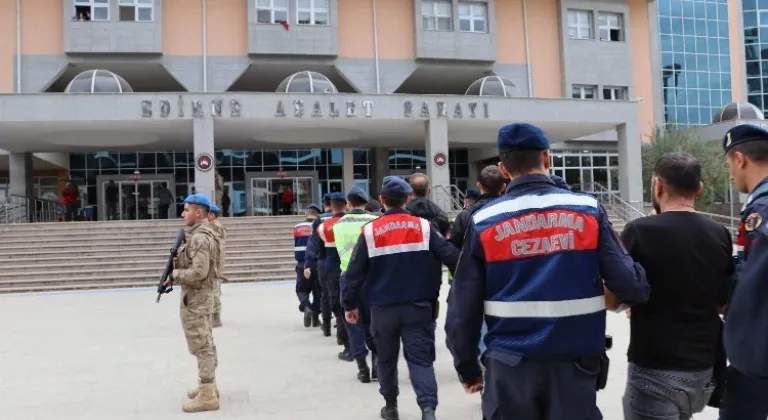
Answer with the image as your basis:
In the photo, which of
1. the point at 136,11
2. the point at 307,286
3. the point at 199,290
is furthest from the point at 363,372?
the point at 136,11

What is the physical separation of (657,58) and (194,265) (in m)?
34.3

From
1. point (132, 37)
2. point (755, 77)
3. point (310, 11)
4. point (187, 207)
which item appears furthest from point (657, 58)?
point (187, 207)

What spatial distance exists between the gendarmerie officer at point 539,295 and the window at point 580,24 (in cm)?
3175

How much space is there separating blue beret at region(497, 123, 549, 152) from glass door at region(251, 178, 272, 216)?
29.7 m

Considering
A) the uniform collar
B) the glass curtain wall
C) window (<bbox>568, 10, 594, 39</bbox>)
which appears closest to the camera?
the uniform collar

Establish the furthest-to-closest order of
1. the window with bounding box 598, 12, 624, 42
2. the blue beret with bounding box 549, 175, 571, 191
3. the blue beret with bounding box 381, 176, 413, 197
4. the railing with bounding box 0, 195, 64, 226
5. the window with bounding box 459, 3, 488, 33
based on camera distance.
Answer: the window with bounding box 598, 12, 624, 42, the window with bounding box 459, 3, 488, 33, the railing with bounding box 0, 195, 64, 226, the blue beret with bounding box 381, 176, 413, 197, the blue beret with bounding box 549, 175, 571, 191

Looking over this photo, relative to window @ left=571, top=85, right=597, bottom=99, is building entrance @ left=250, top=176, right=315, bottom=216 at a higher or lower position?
lower

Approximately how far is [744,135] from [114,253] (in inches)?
725

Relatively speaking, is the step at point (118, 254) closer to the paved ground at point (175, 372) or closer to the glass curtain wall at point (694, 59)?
the paved ground at point (175, 372)

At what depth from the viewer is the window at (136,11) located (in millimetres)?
27391

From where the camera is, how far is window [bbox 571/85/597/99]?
31953mm

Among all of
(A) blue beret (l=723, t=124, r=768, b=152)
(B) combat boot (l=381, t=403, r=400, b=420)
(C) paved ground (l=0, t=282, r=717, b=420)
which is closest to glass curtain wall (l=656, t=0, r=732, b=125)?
(C) paved ground (l=0, t=282, r=717, b=420)

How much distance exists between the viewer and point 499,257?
2746mm

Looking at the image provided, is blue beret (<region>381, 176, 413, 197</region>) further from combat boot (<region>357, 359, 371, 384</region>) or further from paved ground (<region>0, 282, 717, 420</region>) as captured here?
combat boot (<region>357, 359, 371, 384</region>)
